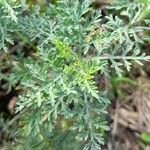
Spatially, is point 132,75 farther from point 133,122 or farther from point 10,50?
point 10,50

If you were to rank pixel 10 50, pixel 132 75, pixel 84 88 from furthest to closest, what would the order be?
pixel 132 75 < pixel 10 50 < pixel 84 88

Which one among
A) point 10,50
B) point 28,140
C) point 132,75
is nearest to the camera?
point 28,140

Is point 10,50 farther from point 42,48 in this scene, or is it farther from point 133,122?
point 133,122

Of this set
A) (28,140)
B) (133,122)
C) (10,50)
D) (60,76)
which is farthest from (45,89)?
(133,122)

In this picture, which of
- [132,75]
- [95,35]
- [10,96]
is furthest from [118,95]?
[95,35]

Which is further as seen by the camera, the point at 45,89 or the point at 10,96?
the point at 10,96

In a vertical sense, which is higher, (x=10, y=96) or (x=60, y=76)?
(x=60, y=76)

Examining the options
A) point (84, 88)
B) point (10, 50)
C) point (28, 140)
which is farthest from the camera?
point (10, 50)

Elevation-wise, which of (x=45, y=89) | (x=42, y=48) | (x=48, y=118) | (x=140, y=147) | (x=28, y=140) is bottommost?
(x=140, y=147)

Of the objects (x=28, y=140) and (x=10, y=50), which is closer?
(x=28, y=140)
